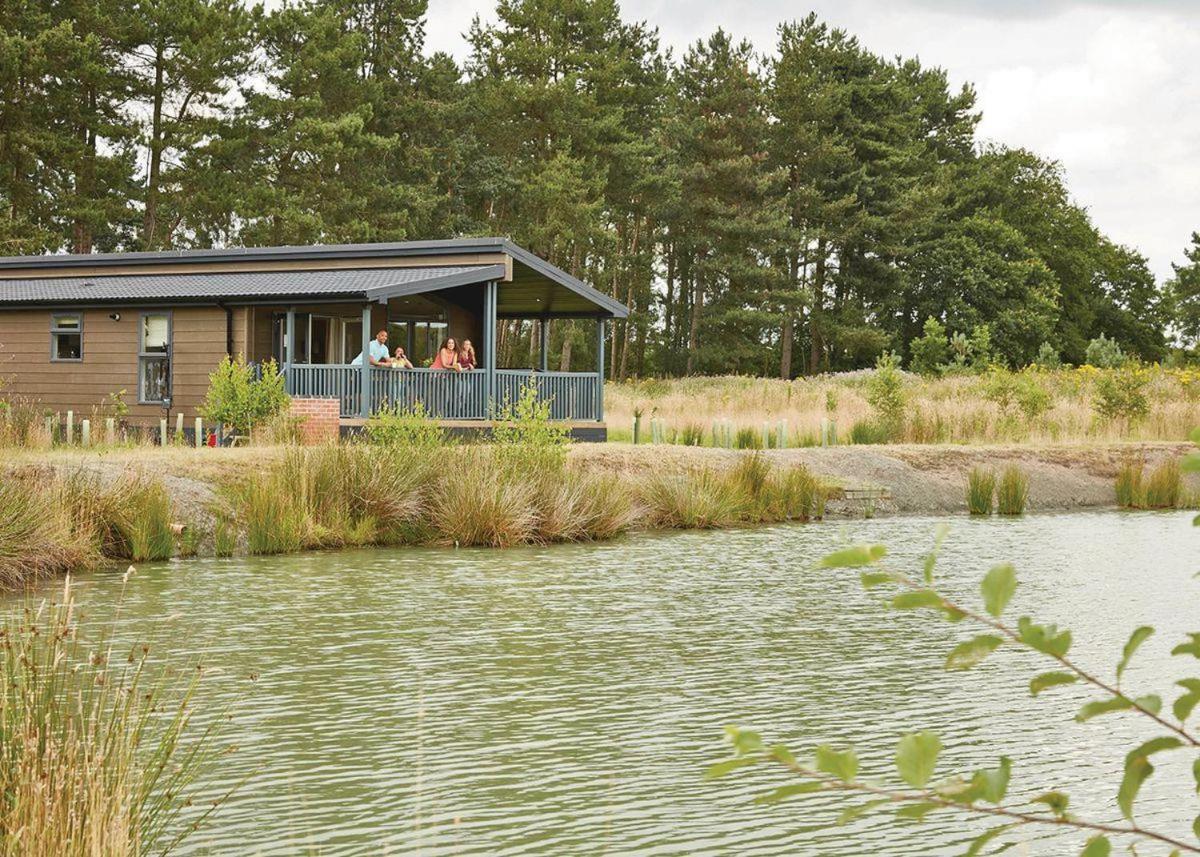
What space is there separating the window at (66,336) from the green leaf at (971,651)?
23.9m

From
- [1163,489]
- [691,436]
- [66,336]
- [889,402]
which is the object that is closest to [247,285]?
[66,336]

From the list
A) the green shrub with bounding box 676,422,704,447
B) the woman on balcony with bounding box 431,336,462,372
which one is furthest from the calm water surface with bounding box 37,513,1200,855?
the green shrub with bounding box 676,422,704,447

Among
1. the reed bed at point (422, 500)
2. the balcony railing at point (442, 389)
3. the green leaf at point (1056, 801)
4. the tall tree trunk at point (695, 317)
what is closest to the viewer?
the green leaf at point (1056, 801)

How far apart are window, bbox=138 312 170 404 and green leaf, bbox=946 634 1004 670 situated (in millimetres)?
22633

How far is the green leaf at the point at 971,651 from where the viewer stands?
2020 millimetres

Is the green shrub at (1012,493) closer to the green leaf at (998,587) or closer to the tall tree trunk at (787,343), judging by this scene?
the green leaf at (998,587)

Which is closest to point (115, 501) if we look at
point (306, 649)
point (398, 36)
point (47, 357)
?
point (306, 649)

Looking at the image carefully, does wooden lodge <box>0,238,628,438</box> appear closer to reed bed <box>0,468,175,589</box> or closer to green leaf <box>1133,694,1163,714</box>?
reed bed <box>0,468,175,589</box>

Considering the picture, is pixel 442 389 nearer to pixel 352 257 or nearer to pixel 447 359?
pixel 447 359

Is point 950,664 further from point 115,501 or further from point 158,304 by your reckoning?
point 158,304

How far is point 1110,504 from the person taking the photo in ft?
71.8

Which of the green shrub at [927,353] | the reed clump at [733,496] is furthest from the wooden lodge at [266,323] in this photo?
the green shrub at [927,353]

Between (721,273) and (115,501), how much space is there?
139ft

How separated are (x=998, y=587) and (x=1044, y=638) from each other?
0.51 ft
